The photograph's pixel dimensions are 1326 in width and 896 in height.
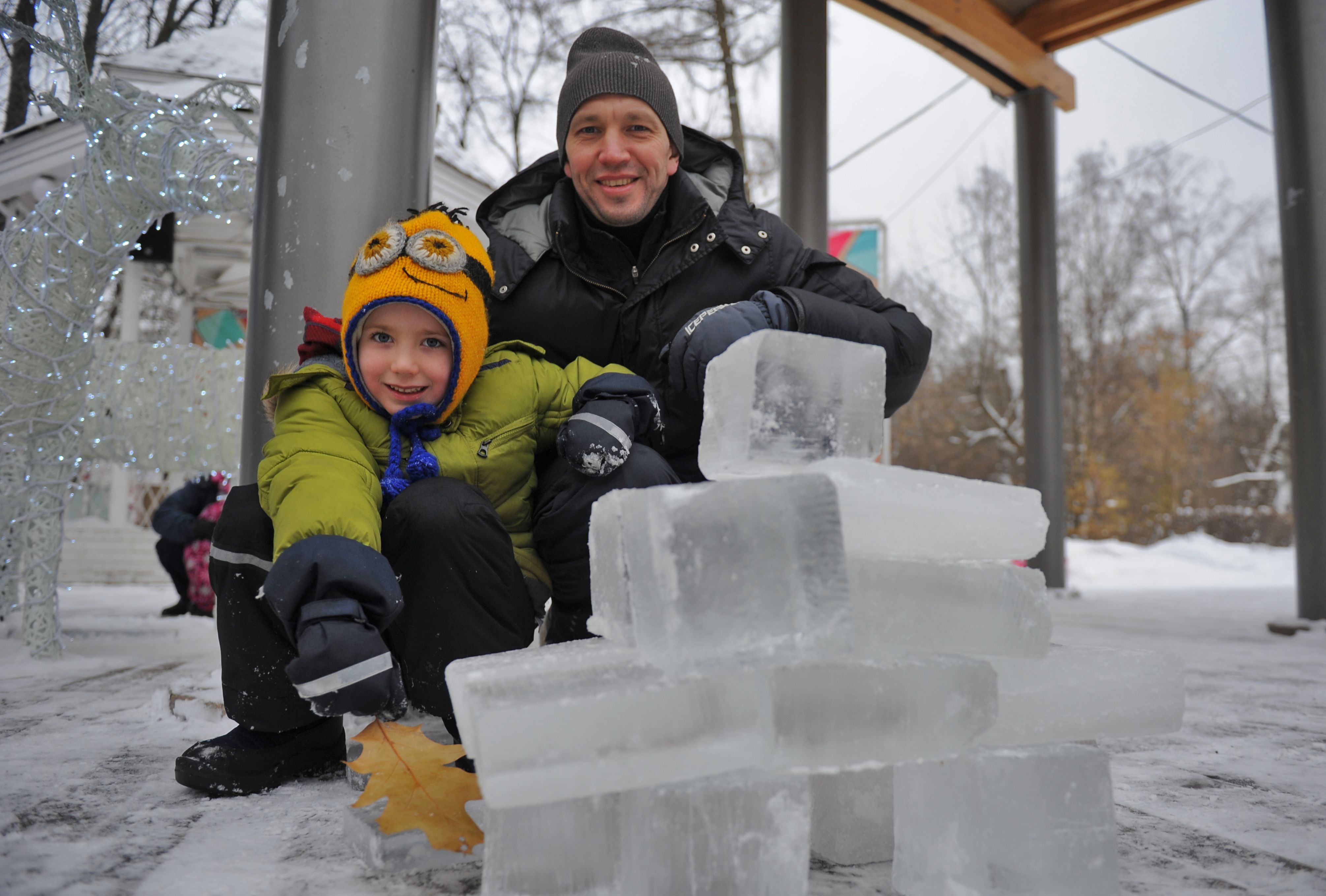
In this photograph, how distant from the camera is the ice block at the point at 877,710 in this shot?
3.07 ft

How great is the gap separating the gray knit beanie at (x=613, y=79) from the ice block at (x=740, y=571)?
1275mm

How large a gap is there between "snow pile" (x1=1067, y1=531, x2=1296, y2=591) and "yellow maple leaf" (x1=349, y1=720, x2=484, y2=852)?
8.12 meters

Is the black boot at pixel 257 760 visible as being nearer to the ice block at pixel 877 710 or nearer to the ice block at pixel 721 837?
the ice block at pixel 721 837

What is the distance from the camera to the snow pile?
9.27m

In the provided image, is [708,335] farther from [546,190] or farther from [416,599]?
[546,190]

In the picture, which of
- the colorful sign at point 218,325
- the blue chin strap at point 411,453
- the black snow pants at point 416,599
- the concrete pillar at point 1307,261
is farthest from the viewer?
the colorful sign at point 218,325

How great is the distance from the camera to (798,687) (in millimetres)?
934

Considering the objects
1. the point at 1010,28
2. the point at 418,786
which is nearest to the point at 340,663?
the point at 418,786

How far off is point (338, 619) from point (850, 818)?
0.73 meters

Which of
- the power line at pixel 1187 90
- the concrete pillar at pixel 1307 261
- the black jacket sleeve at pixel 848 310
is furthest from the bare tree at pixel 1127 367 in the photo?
the black jacket sleeve at pixel 848 310

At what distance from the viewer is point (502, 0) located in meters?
8.85

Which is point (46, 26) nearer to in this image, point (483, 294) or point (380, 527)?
point (483, 294)

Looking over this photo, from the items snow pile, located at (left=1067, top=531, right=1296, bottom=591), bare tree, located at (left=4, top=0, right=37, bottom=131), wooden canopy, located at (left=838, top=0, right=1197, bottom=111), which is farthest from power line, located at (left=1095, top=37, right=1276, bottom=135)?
bare tree, located at (left=4, top=0, right=37, bottom=131)

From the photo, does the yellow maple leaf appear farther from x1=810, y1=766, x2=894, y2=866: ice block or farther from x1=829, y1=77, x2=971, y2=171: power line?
x1=829, y1=77, x2=971, y2=171: power line
